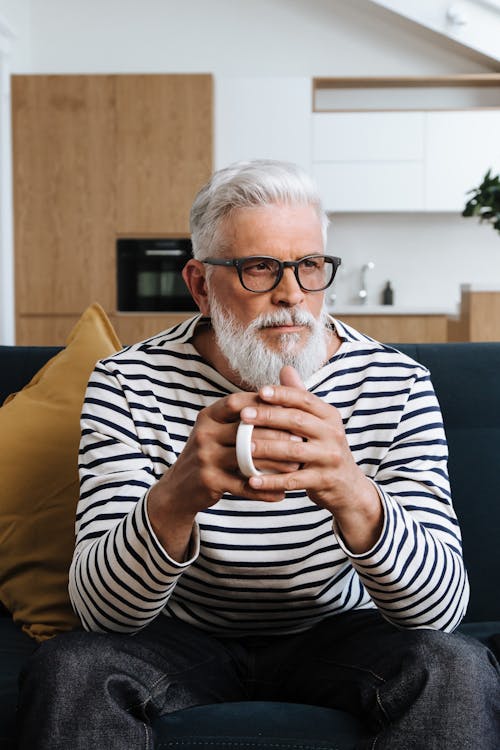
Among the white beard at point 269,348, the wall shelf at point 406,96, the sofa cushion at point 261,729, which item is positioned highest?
the wall shelf at point 406,96

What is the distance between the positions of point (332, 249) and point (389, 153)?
79cm

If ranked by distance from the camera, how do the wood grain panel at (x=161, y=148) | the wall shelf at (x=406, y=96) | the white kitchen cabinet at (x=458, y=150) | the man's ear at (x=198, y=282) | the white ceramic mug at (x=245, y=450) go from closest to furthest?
the white ceramic mug at (x=245, y=450), the man's ear at (x=198, y=282), the wood grain panel at (x=161, y=148), the white kitchen cabinet at (x=458, y=150), the wall shelf at (x=406, y=96)

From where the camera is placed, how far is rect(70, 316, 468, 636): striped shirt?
1.15m

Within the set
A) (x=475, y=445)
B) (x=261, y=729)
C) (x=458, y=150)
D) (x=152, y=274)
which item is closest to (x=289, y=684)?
(x=261, y=729)

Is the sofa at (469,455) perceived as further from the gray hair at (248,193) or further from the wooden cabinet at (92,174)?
the wooden cabinet at (92,174)

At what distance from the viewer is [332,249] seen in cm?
614

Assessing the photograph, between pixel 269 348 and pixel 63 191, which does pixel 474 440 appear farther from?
pixel 63 191

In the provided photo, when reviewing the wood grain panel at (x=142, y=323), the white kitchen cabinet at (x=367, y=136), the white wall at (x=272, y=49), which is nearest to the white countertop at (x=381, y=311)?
the white wall at (x=272, y=49)

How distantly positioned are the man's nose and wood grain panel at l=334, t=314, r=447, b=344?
4054mm

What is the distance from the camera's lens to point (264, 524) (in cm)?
133

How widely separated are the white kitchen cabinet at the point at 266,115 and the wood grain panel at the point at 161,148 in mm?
262

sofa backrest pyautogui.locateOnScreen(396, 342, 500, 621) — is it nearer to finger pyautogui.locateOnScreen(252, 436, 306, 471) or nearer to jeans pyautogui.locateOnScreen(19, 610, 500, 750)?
jeans pyautogui.locateOnScreen(19, 610, 500, 750)

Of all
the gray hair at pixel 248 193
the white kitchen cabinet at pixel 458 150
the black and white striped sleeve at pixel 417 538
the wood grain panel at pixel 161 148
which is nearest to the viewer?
the black and white striped sleeve at pixel 417 538

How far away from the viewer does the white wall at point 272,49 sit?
597 cm
